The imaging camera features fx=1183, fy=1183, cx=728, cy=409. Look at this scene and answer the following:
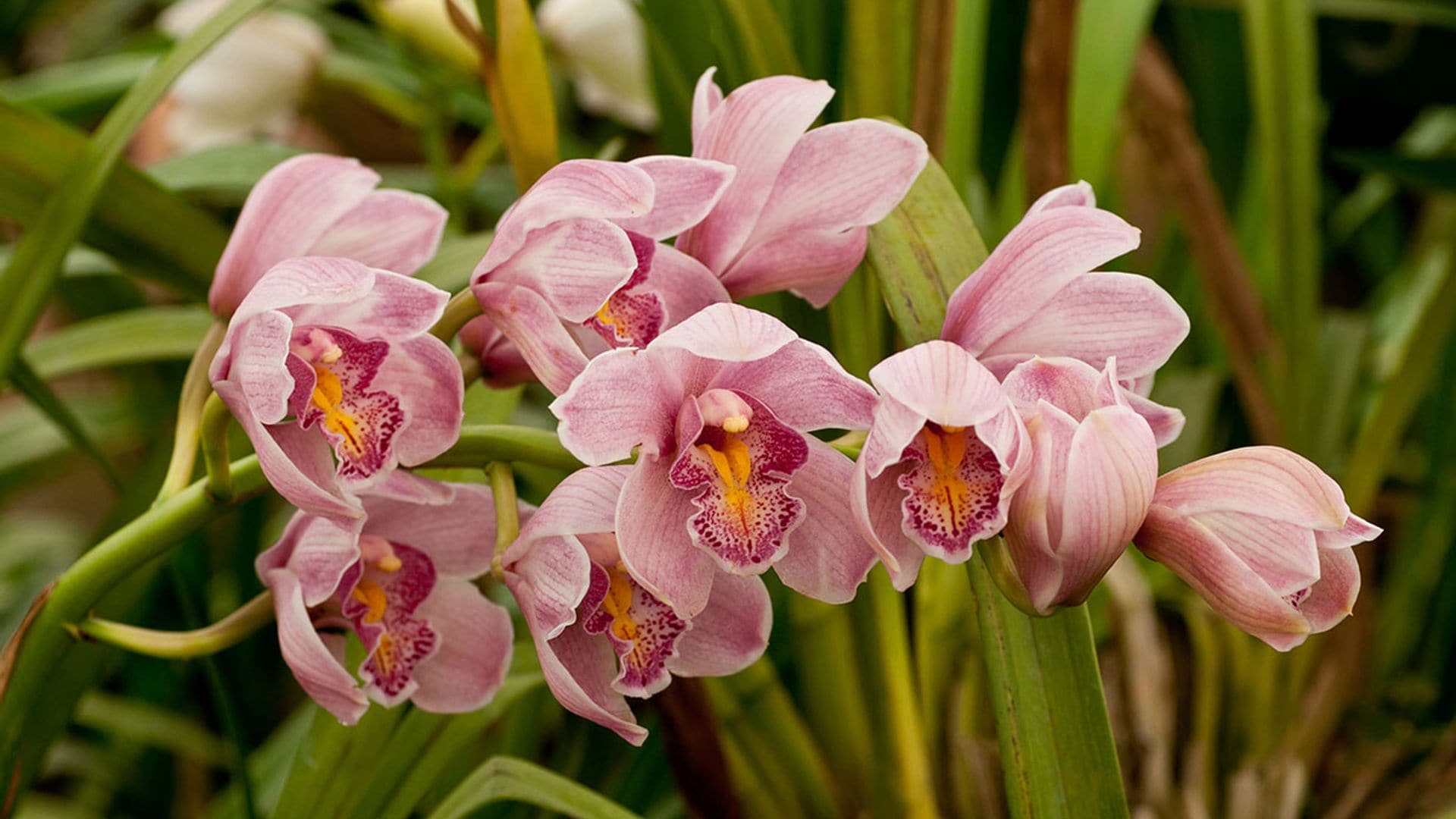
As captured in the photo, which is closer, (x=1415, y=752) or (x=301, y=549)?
(x=301, y=549)

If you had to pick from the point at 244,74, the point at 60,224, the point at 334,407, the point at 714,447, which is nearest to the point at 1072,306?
the point at 714,447

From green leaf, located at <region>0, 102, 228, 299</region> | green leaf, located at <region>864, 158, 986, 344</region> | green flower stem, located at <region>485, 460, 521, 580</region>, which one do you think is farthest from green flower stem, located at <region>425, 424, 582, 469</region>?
green leaf, located at <region>0, 102, 228, 299</region>

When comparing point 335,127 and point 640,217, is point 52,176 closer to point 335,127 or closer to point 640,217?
point 640,217

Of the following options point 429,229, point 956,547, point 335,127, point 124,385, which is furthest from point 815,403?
point 335,127

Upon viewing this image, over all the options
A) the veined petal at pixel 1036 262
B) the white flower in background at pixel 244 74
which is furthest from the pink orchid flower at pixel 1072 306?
the white flower in background at pixel 244 74

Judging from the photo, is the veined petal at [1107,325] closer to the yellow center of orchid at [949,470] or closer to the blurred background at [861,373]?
the yellow center of orchid at [949,470]

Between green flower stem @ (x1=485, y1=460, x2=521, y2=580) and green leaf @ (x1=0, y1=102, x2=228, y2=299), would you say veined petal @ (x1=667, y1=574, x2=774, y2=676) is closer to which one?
green flower stem @ (x1=485, y1=460, x2=521, y2=580)
